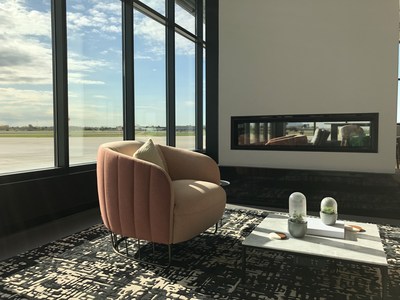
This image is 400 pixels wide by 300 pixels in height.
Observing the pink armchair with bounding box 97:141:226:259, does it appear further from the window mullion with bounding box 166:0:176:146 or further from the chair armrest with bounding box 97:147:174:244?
the window mullion with bounding box 166:0:176:146

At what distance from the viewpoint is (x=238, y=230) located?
2.78 meters

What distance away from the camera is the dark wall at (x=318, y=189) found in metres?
3.39

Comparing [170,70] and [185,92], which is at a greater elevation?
[170,70]

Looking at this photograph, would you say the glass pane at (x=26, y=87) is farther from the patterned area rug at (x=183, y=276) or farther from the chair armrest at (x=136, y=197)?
the chair armrest at (x=136, y=197)

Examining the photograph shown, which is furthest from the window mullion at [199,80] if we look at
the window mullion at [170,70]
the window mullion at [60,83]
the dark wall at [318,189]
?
the window mullion at [60,83]

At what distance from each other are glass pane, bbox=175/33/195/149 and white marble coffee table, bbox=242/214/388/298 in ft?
11.9

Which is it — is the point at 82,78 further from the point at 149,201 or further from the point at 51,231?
the point at 149,201

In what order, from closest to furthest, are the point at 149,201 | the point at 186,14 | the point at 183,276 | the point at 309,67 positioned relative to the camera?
the point at 183,276, the point at 149,201, the point at 309,67, the point at 186,14

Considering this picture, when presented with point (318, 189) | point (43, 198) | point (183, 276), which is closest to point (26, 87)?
point (43, 198)

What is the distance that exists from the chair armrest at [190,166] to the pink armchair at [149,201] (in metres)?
0.30

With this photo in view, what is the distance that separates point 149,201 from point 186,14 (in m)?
4.34

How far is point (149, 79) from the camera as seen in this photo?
14.9 feet

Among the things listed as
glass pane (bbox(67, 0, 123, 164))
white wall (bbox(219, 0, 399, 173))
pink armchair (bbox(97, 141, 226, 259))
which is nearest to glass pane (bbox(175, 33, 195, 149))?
white wall (bbox(219, 0, 399, 173))

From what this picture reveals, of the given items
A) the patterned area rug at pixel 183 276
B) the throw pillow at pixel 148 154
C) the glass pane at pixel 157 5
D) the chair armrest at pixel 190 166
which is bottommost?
the patterned area rug at pixel 183 276
